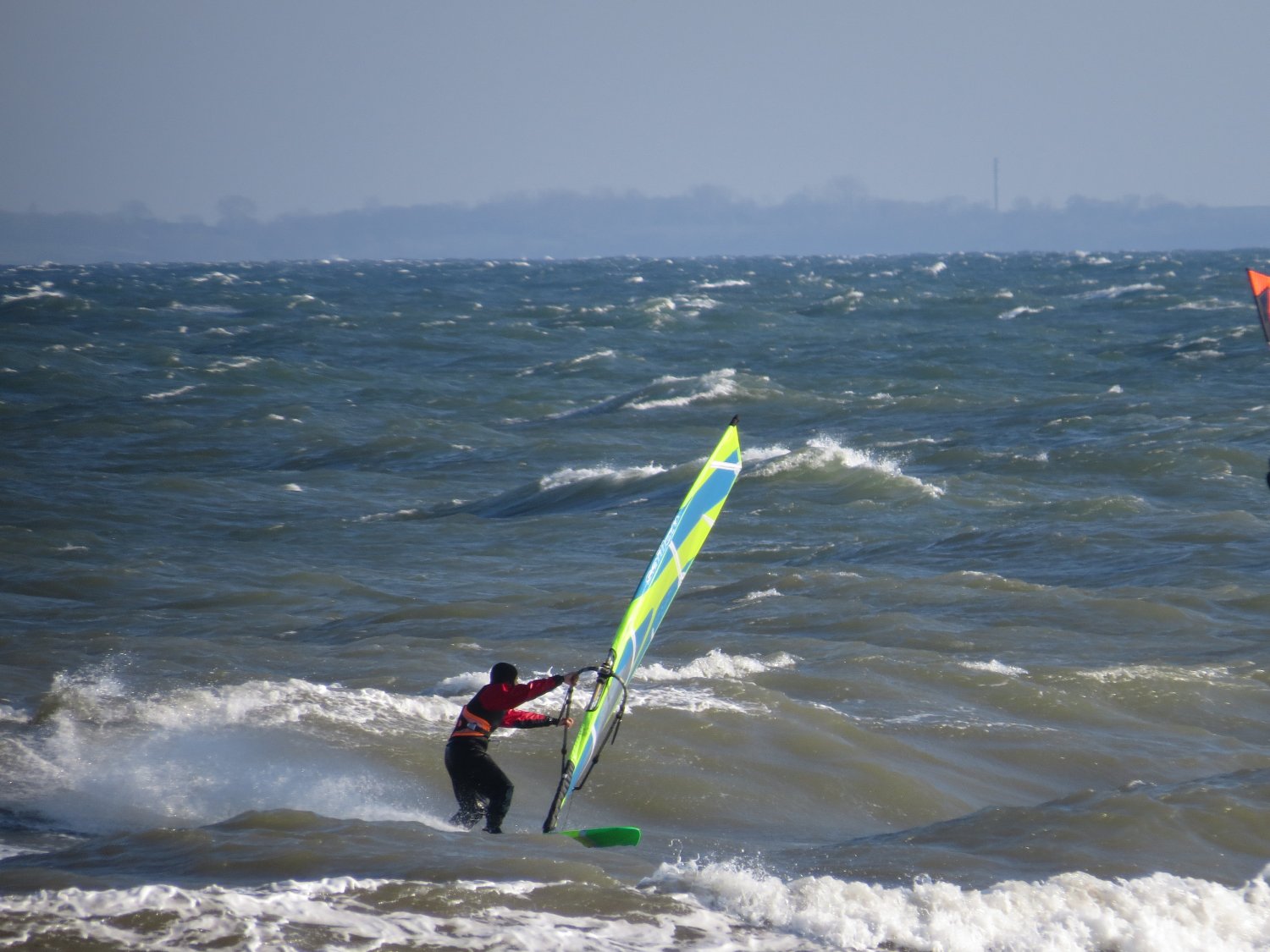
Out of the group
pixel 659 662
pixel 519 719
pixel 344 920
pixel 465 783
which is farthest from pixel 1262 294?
pixel 344 920

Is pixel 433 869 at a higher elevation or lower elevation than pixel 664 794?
higher

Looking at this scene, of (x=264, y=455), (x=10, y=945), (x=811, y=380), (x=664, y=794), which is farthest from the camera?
(x=811, y=380)

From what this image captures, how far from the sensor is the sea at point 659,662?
18.0ft

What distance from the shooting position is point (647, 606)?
609 centimetres

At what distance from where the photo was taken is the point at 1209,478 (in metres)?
17.7

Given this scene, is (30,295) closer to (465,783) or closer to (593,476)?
(593,476)

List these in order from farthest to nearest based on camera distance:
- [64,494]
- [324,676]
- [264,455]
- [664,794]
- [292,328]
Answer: [292,328]
[264,455]
[64,494]
[324,676]
[664,794]

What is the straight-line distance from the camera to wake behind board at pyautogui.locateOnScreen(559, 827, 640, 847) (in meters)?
6.27

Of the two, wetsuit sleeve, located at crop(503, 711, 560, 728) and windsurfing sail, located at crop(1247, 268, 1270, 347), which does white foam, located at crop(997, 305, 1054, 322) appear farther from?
wetsuit sleeve, located at crop(503, 711, 560, 728)

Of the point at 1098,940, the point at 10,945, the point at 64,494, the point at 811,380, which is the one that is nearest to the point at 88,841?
the point at 10,945

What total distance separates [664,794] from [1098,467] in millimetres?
12794

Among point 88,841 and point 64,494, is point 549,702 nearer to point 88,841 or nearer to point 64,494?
point 88,841

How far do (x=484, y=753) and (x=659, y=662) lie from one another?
3.90 metres

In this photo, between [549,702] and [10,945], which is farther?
[549,702]
